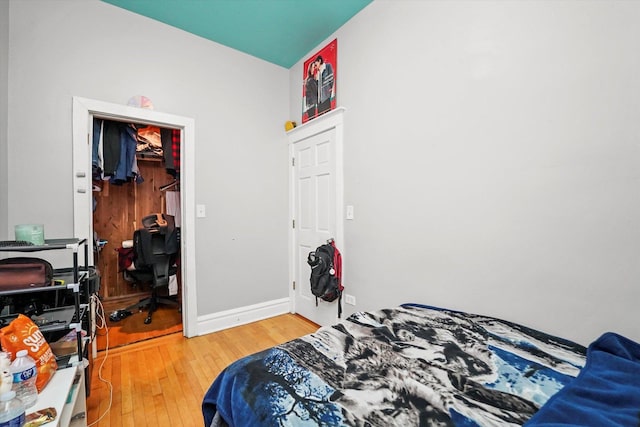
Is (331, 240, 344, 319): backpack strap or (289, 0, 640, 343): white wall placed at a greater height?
(289, 0, 640, 343): white wall

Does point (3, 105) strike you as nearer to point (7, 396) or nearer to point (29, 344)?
point (29, 344)

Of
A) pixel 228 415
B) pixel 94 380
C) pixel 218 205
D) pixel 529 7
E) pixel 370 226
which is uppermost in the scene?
pixel 529 7

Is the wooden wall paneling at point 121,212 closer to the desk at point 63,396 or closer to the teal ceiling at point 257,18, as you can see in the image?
the teal ceiling at point 257,18

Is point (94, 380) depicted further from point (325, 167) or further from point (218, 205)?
point (325, 167)

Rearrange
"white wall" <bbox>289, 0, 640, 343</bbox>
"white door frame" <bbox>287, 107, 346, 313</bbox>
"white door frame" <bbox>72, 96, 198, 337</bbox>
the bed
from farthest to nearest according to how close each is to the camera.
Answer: "white door frame" <bbox>287, 107, 346, 313</bbox>, "white door frame" <bbox>72, 96, 198, 337</bbox>, "white wall" <bbox>289, 0, 640, 343</bbox>, the bed

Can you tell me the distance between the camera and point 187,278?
2.53 m

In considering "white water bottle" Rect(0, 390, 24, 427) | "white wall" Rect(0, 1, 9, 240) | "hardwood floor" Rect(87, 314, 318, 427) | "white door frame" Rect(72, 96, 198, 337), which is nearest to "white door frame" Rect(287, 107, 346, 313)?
"hardwood floor" Rect(87, 314, 318, 427)

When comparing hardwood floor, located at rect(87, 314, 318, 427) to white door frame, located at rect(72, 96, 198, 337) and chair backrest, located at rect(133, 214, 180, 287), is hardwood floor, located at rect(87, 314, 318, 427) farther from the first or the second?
chair backrest, located at rect(133, 214, 180, 287)

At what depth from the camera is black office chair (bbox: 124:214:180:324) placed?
2877 mm

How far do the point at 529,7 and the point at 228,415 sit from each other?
7.42 feet

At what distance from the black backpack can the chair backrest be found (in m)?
1.71

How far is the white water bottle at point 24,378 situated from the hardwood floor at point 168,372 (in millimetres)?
739

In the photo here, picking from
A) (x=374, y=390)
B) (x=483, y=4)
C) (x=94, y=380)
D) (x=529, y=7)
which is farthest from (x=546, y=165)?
(x=94, y=380)

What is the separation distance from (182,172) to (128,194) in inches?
62.9
